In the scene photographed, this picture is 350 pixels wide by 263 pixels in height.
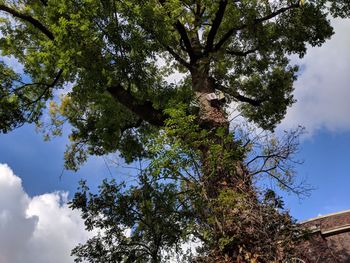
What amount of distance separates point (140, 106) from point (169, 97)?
93 cm

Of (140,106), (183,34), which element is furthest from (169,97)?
(183,34)

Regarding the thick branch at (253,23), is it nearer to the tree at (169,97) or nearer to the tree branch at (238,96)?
the tree at (169,97)

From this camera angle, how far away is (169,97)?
9547 mm

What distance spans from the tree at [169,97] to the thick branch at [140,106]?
28 millimetres

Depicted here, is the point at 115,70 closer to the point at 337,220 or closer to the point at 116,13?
the point at 116,13

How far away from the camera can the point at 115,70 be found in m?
8.77

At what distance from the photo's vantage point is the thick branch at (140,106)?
9.80 meters

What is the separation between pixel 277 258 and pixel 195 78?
6.34 meters

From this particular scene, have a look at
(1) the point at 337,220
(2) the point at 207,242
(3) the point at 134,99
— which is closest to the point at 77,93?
(3) the point at 134,99

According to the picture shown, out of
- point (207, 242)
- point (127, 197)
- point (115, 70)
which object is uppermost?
point (115, 70)

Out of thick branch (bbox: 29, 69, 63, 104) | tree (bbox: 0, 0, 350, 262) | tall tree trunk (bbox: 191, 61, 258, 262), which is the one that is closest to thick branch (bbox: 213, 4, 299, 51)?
tree (bbox: 0, 0, 350, 262)

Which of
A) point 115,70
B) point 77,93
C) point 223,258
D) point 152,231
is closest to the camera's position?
point 223,258

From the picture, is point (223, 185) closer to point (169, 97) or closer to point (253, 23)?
point (169, 97)

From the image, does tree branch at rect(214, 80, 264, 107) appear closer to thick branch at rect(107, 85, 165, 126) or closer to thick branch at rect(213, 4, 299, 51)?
thick branch at rect(213, 4, 299, 51)
